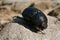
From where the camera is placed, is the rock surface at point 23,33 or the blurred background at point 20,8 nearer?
the rock surface at point 23,33

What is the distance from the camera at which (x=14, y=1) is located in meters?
13.2

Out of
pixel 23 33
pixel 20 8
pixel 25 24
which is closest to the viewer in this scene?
pixel 23 33

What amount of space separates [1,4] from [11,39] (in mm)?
6379

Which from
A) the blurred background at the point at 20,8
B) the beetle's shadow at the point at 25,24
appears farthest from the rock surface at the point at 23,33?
the blurred background at the point at 20,8

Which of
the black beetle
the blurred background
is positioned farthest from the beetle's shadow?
the blurred background

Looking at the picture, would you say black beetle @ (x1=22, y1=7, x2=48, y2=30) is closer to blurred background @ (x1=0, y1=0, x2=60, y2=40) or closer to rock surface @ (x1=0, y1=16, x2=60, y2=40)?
rock surface @ (x1=0, y1=16, x2=60, y2=40)

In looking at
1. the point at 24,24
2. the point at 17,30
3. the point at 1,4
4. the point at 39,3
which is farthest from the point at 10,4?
the point at 17,30

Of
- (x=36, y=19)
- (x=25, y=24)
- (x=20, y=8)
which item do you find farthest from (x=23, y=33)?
(x=20, y=8)

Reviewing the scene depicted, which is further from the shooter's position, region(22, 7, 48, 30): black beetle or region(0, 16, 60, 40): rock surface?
region(22, 7, 48, 30): black beetle

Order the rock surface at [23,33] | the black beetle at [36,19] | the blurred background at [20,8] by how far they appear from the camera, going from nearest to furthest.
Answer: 1. the rock surface at [23,33]
2. the black beetle at [36,19]
3. the blurred background at [20,8]

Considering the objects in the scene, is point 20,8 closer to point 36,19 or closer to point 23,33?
point 36,19

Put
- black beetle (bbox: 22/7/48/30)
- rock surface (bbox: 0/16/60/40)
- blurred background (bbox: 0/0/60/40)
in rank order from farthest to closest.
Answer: blurred background (bbox: 0/0/60/40) → black beetle (bbox: 22/7/48/30) → rock surface (bbox: 0/16/60/40)

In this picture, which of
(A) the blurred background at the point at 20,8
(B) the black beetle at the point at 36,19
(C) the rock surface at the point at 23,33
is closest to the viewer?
(C) the rock surface at the point at 23,33

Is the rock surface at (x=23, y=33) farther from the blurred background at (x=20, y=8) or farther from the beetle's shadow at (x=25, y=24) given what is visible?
the blurred background at (x=20, y=8)
